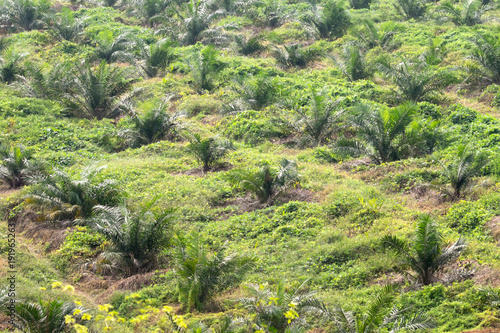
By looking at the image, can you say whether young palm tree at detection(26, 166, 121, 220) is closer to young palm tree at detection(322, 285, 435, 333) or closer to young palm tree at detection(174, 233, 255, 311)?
young palm tree at detection(174, 233, 255, 311)

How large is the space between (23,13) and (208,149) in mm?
16423

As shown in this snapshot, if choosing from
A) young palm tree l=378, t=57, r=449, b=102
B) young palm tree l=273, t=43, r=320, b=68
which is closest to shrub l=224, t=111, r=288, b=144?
young palm tree l=378, t=57, r=449, b=102

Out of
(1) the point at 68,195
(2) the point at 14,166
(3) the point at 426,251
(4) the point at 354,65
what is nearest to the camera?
(3) the point at 426,251

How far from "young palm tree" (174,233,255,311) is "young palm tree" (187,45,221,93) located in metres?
10.8

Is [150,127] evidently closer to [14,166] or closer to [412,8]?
[14,166]

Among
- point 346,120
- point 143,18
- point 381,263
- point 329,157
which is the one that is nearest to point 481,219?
point 381,263

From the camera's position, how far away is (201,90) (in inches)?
704

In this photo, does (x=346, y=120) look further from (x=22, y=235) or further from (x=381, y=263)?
(x=22, y=235)

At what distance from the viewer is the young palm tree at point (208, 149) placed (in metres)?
12.6

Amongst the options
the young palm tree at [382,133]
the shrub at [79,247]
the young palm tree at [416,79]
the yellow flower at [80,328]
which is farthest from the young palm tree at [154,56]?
the yellow flower at [80,328]

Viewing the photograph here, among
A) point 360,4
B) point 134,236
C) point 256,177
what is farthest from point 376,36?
point 134,236

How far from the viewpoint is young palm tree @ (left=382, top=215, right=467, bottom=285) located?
7.21 metres

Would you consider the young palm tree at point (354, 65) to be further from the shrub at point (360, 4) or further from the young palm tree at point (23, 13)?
the young palm tree at point (23, 13)

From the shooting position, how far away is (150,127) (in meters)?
14.8
